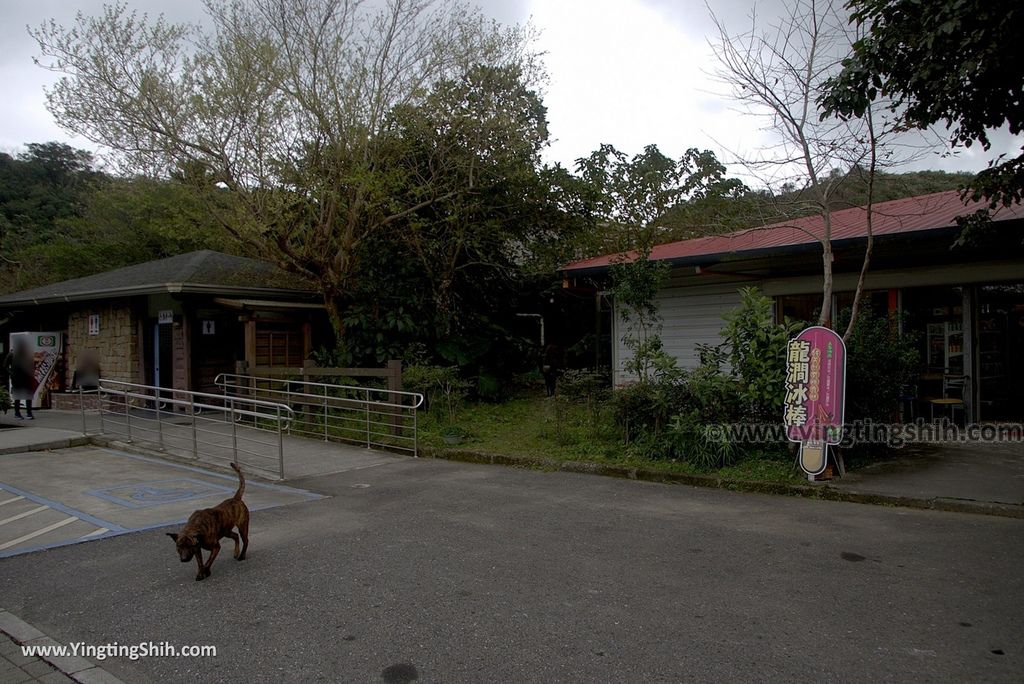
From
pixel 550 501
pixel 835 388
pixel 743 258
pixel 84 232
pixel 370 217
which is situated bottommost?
pixel 550 501

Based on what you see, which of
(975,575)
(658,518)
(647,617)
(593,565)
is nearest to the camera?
(647,617)

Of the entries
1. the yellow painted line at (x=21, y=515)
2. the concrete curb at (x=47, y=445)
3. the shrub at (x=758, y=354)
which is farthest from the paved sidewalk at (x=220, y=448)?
the shrub at (x=758, y=354)

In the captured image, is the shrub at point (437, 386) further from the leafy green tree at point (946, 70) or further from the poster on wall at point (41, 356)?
the poster on wall at point (41, 356)

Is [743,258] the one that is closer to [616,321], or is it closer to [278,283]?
[616,321]

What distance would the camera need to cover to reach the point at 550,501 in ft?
25.5

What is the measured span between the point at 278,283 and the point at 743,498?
1229 centimetres

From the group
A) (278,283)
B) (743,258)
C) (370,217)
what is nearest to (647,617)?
(743,258)

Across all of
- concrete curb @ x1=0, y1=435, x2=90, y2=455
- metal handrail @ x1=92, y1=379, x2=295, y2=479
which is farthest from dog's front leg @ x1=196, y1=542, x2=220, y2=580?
concrete curb @ x1=0, y1=435, x2=90, y2=455

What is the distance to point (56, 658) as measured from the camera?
4.11 meters

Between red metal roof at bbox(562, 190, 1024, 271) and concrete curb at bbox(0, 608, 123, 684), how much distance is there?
323 inches

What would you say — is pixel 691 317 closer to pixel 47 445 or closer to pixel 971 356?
pixel 971 356

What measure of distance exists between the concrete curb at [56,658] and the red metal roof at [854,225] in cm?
821

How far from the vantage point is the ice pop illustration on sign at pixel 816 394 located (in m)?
7.71

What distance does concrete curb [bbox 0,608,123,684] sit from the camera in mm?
3865
